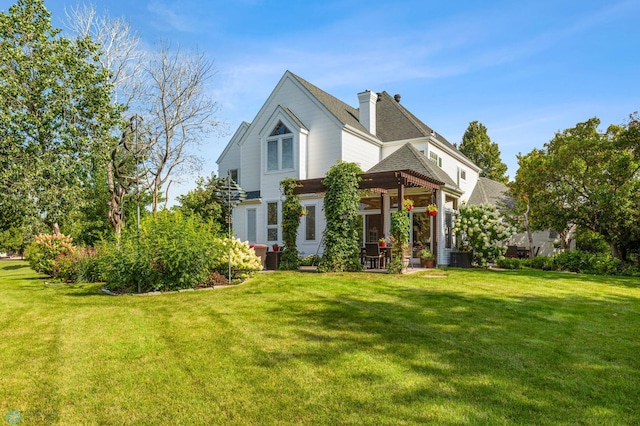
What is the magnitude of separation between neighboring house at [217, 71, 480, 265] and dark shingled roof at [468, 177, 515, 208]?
351 cm

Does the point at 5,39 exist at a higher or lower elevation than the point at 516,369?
higher

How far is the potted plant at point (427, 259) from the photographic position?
15.8 meters

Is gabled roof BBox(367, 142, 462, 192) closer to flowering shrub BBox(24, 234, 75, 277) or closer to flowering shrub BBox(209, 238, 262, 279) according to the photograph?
flowering shrub BBox(209, 238, 262, 279)

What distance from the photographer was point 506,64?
1308cm

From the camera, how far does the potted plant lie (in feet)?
51.8

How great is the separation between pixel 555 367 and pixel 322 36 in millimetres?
10438

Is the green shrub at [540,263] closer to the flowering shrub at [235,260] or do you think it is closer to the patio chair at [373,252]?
the patio chair at [373,252]

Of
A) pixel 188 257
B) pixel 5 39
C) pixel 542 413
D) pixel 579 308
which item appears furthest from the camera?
pixel 5 39

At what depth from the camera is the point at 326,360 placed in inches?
188

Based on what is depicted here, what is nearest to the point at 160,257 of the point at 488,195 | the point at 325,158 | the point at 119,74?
the point at 325,158

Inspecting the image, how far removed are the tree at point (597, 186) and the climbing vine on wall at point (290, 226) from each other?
36.1 feet

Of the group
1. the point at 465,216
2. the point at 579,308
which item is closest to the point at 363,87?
the point at 465,216

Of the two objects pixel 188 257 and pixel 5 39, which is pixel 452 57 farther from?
pixel 5 39

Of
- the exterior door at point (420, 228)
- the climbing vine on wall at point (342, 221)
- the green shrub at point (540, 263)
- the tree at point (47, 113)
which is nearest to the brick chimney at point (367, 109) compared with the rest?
the exterior door at point (420, 228)
